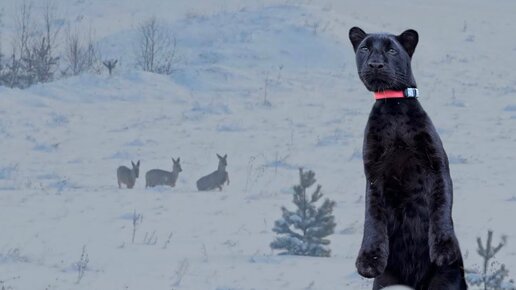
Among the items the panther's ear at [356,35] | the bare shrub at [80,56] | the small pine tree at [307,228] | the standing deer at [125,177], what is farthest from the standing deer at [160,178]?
the bare shrub at [80,56]

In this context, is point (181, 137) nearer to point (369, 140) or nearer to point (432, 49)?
point (432, 49)

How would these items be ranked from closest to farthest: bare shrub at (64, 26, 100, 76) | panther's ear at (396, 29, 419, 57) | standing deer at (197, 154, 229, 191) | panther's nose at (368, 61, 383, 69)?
panther's nose at (368, 61, 383, 69) < panther's ear at (396, 29, 419, 57) < standing deer at (197, 154, 229, 191) < bare shrub at (64, 26, 100, 76)

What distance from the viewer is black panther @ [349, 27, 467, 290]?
8.43ft

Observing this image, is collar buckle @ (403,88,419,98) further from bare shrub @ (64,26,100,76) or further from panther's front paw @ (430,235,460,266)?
bare shrub @ (64,26,100,76)

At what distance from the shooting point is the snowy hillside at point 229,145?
389 inches

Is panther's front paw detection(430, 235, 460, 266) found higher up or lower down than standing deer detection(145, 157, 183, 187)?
higher up

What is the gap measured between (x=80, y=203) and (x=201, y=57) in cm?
1693

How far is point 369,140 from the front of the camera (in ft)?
8.63

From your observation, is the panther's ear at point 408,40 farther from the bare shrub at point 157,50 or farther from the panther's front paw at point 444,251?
the bare shrub at point 157,50

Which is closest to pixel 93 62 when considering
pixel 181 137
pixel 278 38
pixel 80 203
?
pixel 278 38

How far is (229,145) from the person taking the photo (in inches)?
760

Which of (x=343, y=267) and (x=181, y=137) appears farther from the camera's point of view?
(x=181, y=137)

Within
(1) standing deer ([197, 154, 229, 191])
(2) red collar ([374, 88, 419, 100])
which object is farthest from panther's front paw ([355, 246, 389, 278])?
(1) standing deer ([197, 154, 229, 191])

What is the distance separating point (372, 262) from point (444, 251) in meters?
0.21
